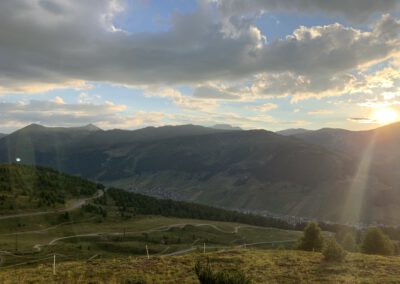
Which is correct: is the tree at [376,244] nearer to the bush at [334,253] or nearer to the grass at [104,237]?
the grass at [104,237]

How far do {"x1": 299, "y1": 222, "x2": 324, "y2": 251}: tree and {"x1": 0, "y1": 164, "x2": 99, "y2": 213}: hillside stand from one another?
104 m

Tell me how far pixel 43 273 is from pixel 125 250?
83.9 meters

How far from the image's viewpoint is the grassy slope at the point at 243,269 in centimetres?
3412

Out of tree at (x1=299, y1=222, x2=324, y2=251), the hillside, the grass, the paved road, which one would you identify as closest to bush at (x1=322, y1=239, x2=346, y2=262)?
tree at (x1=299, y1=222, x2=324, y2=251)

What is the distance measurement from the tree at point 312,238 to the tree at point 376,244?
40.7ft

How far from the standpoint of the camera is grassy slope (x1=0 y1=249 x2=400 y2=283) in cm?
3412

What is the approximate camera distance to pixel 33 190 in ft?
520

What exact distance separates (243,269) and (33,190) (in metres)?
141

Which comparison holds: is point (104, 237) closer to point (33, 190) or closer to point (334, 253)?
point (33, 190)

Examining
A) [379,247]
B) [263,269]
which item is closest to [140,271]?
[263,269]

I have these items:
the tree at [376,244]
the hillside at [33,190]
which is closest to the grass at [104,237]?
the hillside at [33,190]

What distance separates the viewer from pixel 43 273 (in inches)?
1484

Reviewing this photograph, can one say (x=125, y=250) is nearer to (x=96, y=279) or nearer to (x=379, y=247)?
(x=379, y=247)

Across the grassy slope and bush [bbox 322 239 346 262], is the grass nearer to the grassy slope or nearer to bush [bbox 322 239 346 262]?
the grassy slope
